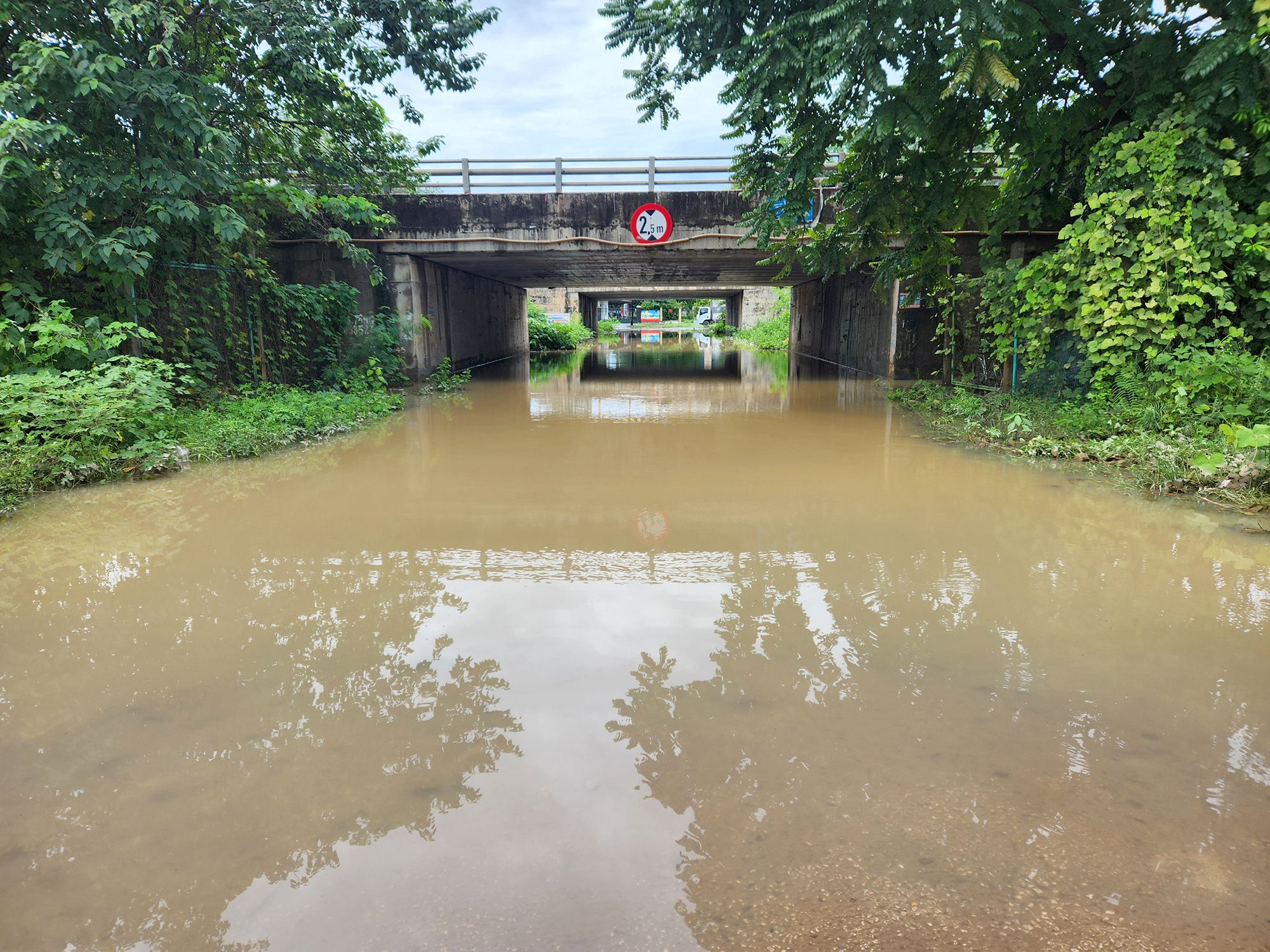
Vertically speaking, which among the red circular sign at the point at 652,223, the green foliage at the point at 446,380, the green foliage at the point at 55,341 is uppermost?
the red circular sign at the point at 652,223

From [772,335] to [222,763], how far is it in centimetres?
3435

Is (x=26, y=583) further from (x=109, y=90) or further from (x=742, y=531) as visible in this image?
(x=109, y=90)

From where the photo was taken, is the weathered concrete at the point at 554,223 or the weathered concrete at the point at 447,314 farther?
the weathered concrete at the point at 447,314

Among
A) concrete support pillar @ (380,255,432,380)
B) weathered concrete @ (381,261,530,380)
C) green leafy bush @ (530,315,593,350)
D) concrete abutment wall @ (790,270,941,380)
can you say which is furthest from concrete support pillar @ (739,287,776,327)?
concrete support pillar @ (380,255,432,380)

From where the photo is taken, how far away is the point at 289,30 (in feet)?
31.5

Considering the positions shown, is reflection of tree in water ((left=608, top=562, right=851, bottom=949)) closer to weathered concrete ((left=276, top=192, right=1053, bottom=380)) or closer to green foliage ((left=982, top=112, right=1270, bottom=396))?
green foliage ((left=982, top=112, right=1270, bottom=396))

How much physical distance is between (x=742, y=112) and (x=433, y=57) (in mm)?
5956

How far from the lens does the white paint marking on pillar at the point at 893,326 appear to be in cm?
1611

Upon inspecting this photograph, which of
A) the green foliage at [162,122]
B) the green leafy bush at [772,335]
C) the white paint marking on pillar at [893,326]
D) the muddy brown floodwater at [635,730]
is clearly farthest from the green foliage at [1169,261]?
→ the green leafy bush at [772,335]

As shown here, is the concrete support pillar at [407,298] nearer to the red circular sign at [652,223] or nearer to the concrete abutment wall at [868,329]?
the red circular sign at [652,223]

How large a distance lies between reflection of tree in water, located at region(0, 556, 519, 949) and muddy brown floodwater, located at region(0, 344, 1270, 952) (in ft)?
0.04

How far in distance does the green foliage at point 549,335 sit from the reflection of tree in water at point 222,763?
31381mm

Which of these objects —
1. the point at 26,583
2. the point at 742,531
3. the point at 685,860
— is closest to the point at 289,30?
the point at 26,583

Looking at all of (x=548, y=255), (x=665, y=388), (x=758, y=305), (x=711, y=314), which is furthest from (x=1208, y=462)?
(x=711, y=314)
